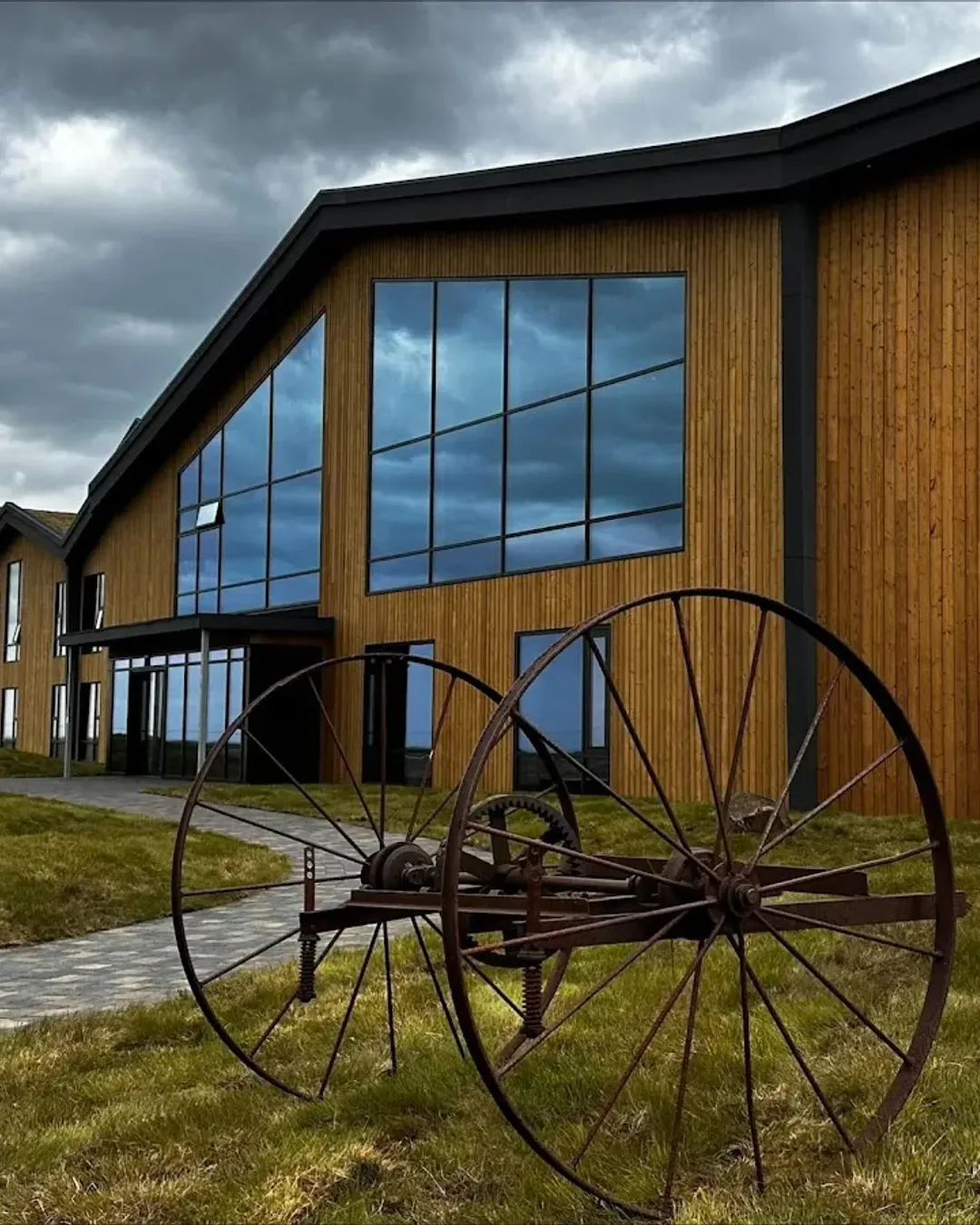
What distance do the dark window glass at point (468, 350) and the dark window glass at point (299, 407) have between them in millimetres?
3724

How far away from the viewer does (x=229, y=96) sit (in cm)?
641

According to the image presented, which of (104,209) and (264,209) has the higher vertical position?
(264,209)

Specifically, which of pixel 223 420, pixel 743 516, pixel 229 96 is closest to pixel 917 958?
pixel 229 96

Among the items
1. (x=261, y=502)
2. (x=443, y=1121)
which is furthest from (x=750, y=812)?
(x=261, y=502)

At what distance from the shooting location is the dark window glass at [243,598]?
26.0m

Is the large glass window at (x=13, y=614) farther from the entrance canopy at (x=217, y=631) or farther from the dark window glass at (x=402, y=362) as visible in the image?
the dark window glass at (x=402, y=362)

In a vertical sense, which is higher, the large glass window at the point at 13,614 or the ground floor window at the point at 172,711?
the large glass window at the point at 13,614

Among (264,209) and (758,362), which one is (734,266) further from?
(264,209)

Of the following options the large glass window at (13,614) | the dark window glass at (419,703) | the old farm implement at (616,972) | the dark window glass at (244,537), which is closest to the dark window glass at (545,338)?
the dark window glass at (419,703)

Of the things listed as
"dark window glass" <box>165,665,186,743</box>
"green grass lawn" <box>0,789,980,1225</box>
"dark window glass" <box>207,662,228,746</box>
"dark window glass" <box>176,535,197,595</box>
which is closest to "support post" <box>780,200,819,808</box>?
"green grass lawn" <box>0,789,980,1225</box>

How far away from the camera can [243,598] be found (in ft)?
87.4

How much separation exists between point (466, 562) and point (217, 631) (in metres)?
5.76

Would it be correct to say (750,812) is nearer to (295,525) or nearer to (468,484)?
(468,484)

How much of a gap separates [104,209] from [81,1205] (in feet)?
26.0
